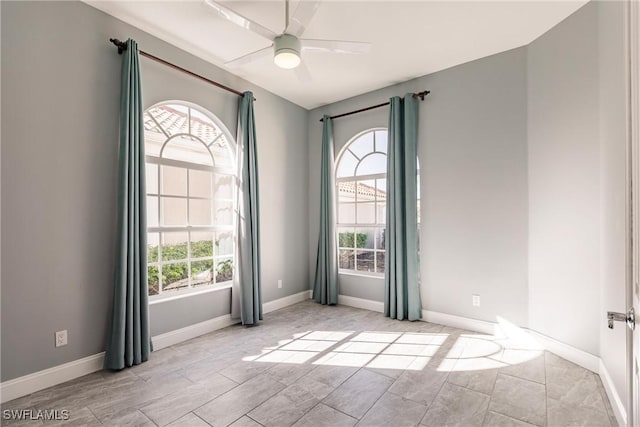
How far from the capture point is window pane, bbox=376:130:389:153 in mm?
4230

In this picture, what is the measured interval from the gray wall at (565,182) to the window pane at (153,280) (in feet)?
12.5

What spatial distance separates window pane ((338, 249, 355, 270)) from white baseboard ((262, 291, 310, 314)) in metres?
0.76

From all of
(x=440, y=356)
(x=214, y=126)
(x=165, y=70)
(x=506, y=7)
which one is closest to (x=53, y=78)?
A: (x=165, y=70)

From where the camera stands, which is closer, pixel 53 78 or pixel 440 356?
pixel 53 78

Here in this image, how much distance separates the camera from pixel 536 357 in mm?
2727

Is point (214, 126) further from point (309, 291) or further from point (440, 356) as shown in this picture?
point (440, 356)

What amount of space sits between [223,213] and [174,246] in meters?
0.72

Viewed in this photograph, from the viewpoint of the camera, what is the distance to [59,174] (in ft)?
7.74

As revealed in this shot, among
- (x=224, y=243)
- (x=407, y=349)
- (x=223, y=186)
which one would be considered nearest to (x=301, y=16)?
(x=223, y=186)

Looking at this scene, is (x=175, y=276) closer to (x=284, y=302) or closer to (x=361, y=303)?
(x=284, y=302)

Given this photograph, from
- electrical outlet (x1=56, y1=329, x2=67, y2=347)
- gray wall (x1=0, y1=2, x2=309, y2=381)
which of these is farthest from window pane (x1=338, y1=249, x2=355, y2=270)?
electrical outlet (x1=56, y1=329, x2=67, y2=347)

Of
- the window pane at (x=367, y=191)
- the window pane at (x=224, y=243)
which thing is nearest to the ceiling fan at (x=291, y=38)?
the window pane at (x=224, y=243)

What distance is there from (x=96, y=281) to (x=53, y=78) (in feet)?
5.41

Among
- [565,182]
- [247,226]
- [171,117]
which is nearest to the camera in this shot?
[565,182]
